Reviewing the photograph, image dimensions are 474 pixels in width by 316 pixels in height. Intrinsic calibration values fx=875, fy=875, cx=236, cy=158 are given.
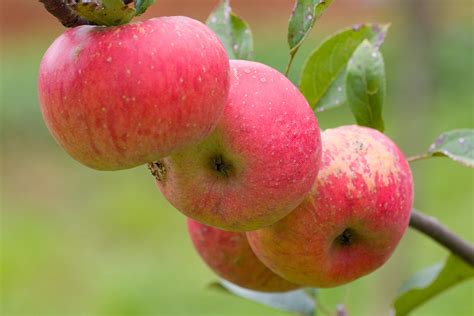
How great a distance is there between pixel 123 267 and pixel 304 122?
4223 mm

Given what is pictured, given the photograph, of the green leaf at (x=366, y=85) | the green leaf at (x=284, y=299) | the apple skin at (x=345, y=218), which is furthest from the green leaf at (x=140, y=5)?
the green leaf at (x=284, y=299)

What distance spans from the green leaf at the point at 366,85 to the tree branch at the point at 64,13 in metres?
0.42

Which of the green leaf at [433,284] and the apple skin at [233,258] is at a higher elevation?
the apple skin at [233,258]

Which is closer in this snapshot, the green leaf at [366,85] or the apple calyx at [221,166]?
the apple calyx at [221,166]

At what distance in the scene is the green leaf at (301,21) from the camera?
2.87 feet

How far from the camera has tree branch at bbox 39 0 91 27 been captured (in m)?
0.67

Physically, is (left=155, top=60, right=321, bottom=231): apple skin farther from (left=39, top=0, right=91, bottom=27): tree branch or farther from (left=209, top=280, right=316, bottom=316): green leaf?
(left=209, top=280, right=316, bottom=316): green leaf

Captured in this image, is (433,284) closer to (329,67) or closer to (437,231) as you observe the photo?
(437,231)

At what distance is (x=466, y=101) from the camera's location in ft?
23.6

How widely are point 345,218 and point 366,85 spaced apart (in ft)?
0.81

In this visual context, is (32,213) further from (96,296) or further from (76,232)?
(96,296)

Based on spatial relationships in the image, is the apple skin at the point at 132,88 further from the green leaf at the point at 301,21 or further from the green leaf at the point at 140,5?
the green leaf at the point at 301,21

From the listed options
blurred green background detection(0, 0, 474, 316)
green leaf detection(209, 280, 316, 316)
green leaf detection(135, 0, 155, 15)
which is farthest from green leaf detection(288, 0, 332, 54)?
blurred green background detection(0, 0, 474, 316)

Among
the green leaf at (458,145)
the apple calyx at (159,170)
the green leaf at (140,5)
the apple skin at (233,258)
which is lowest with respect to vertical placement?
the apple skin at (233,258)
